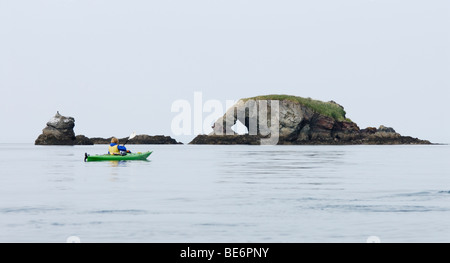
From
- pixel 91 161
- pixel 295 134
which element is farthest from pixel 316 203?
pixel 295 134

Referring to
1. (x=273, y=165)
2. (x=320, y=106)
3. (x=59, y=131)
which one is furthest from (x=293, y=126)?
(x=273, y=165)

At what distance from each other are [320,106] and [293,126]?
16.1m

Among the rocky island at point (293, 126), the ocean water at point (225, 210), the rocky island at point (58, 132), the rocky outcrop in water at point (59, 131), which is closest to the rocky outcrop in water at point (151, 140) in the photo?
the rocky island at point (293, 126)

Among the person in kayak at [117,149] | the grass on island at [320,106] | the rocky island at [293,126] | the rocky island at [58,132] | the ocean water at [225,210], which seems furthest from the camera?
the grass on island at [320,106]

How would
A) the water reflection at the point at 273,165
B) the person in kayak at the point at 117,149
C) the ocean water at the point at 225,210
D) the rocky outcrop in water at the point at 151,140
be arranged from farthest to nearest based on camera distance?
1. the rocky outcrop in water at the point at 151,140
2. the person in kayak at the point at 117,149
3. the water reflection at the point at 273,165
4. the ocean water at the point at 225,210

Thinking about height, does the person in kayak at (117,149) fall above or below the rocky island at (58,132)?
below

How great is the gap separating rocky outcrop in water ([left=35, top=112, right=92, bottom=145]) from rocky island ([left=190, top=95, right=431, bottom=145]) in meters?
37.9

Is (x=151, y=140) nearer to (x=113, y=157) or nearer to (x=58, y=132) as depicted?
(x=58, y=132)

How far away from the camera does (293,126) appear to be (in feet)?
536

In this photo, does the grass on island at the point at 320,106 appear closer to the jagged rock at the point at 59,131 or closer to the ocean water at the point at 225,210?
the jagged rock at the point at 59,131

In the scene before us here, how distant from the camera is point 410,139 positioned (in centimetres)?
17462

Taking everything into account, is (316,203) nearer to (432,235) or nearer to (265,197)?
(265,197)

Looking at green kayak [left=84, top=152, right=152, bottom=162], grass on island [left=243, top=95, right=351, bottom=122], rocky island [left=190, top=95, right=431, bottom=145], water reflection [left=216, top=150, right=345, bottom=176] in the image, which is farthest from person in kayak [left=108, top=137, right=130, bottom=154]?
grass on island [left=243, top=95, right=351, bottom=122]

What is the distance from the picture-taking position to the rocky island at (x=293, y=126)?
164625 mm
